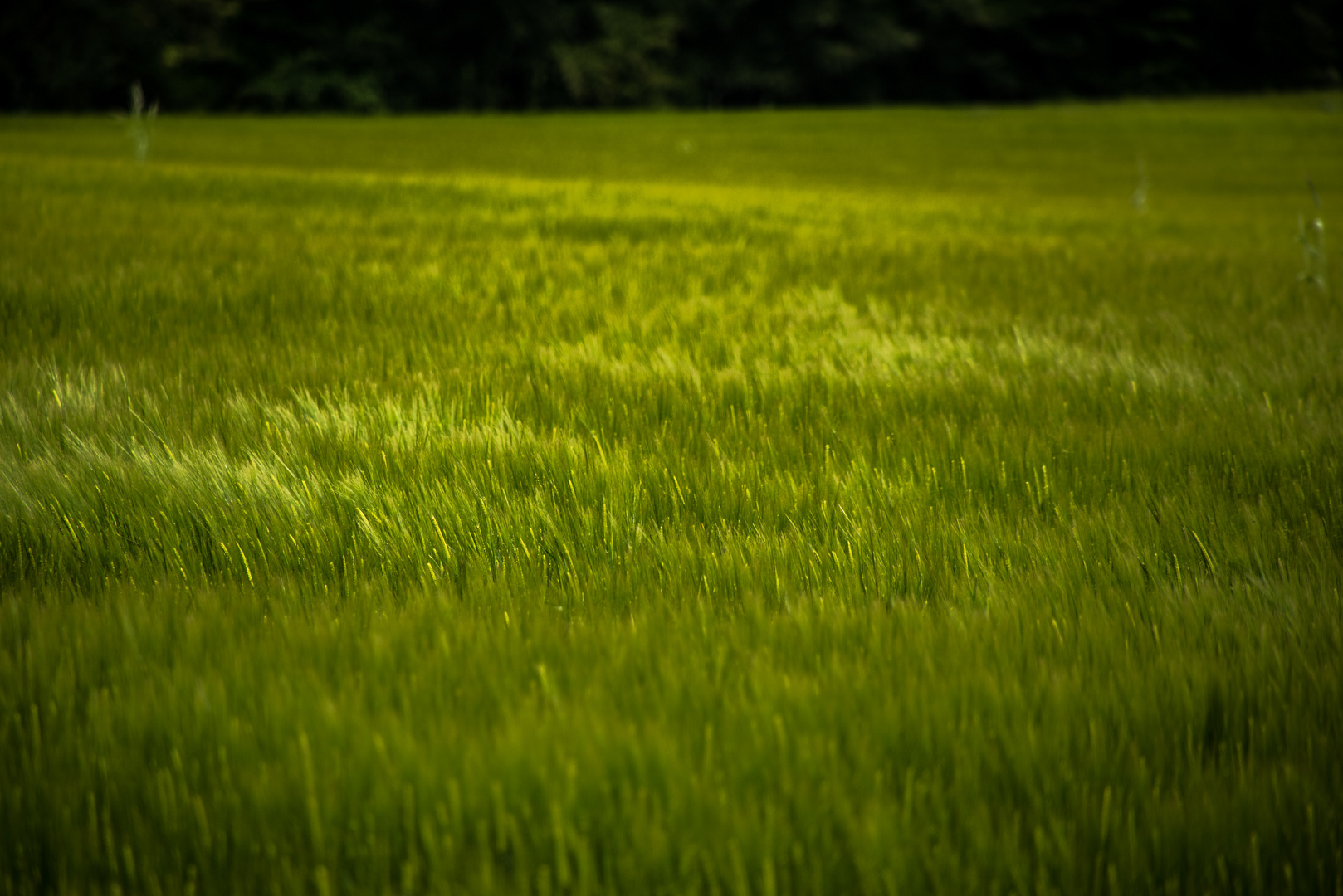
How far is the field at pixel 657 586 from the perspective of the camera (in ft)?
3.61

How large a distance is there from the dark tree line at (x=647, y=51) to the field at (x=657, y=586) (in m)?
31.2

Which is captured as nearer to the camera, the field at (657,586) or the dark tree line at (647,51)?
the field at (657,586)

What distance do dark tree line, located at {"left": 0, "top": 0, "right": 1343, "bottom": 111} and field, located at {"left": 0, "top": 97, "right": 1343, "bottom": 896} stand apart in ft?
102

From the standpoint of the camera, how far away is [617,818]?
3.69ft

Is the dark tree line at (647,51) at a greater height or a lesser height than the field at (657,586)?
greater

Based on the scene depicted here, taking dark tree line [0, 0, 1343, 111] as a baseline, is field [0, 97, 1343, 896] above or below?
below

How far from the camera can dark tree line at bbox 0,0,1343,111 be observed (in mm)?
31219

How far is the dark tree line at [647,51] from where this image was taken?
31.2m

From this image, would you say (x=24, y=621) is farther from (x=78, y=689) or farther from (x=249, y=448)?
(x=249, y=448)

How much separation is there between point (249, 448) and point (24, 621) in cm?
96

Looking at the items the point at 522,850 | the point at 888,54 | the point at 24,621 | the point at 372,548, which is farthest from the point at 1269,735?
the point at 888,54

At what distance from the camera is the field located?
110 centimetres

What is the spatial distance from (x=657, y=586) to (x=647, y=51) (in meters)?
49.6

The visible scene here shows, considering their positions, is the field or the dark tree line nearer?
the field
